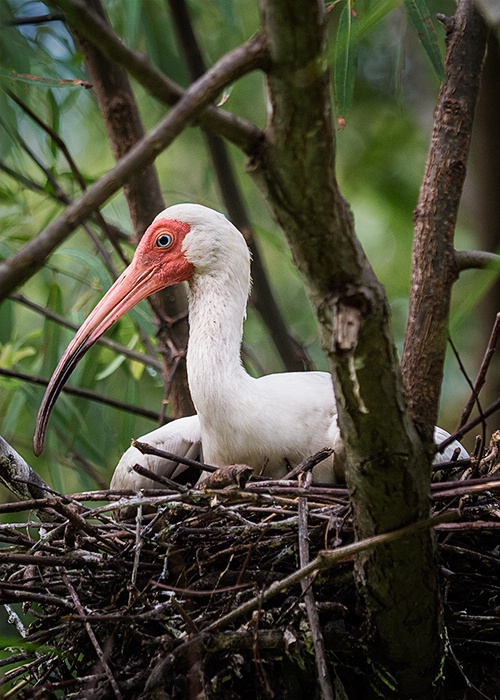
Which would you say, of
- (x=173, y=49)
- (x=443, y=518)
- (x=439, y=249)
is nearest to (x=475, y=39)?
(x=439, y=249)

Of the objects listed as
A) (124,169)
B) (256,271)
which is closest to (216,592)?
(124,169)

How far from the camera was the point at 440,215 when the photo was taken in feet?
9.96

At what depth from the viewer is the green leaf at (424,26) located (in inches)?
→ 124

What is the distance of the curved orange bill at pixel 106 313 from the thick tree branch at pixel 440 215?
4.81 ft

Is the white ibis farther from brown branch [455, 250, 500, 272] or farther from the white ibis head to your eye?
brown branch [455, 250, 500, 272]

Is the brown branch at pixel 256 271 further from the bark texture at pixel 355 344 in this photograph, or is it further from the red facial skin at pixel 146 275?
the bark texture at pixel 355 344

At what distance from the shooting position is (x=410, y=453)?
2.30 meters

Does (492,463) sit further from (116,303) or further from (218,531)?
(116,303)

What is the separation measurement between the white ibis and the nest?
1.71ft

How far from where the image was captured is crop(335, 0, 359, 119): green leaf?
3.10m

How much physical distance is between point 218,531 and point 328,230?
1396mm

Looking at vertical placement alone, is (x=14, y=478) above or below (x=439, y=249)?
below

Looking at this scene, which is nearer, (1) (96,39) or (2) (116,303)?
(1) (96,39)

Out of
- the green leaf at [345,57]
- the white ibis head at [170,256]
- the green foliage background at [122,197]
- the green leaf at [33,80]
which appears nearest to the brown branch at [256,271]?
the green foliage background at [122,197]
